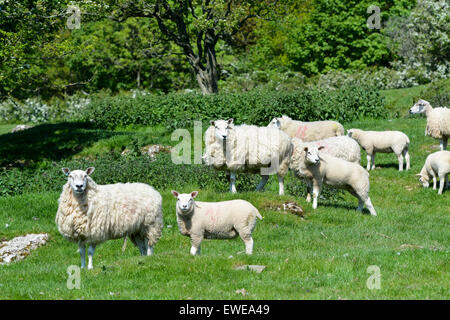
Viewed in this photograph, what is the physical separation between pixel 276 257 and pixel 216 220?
1.16 metres

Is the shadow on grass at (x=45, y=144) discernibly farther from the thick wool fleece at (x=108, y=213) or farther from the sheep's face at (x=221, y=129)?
the thick wool fleece at (x=108, y=213)

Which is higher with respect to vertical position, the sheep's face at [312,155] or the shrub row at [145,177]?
the sheep's face at [312,155]

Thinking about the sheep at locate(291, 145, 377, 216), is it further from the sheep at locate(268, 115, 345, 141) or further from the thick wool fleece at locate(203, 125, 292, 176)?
the sheep at locate(268, 115, 345, 141)

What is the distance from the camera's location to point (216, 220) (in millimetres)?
11141

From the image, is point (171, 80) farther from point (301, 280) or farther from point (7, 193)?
point (301, 280)

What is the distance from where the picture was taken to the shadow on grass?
82.2 ft

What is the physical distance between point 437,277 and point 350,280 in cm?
129

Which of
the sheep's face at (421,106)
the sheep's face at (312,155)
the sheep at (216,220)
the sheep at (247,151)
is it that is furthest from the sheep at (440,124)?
the sheep at (216,220)

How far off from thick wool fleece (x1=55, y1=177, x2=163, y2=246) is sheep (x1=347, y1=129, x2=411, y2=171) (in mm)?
10902

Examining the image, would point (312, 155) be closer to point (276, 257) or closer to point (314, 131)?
point (276, 257)

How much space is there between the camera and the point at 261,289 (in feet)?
29.7

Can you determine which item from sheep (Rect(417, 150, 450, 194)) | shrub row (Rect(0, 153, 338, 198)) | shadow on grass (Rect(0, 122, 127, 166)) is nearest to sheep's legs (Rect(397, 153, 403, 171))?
sheep (Rect(417, 150, 450, 194))

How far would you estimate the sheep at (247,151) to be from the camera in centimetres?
1617

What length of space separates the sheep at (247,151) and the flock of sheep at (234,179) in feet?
0.08
